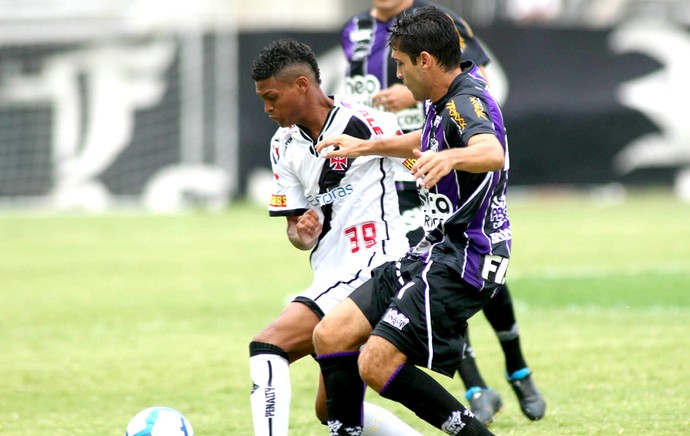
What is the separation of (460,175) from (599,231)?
11566 mm

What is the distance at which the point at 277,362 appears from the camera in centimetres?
541

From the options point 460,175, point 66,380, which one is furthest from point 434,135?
point 66,380

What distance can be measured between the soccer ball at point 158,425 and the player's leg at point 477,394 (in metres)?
1.85

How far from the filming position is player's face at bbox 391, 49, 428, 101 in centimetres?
510

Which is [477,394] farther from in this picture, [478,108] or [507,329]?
[478,108]

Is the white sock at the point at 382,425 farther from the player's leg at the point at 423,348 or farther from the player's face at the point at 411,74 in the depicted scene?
the player's face at the point at 411,74

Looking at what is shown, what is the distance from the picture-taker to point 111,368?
839 centimetres

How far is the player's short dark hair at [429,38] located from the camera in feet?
16.6

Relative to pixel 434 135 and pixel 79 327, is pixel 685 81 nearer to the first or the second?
pixel 79 327

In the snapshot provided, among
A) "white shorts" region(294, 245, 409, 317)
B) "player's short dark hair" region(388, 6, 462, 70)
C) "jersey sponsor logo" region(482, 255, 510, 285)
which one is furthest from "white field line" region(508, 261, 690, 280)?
"player's short dark hair" region(388, 6, 462, 70)

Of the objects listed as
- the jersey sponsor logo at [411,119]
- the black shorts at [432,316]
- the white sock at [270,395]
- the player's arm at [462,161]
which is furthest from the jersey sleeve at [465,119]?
the jersey sponsor logo at [411,119]

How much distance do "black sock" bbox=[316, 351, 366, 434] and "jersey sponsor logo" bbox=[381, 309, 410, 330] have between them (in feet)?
1.08

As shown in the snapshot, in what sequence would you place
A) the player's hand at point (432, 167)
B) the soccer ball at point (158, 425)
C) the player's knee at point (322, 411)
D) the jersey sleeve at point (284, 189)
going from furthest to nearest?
the jersey sleeve at point (284, 189), the player's knee at point (322, 411), the soccer ball at point (158, 425), the player's hand at point (432, 167)

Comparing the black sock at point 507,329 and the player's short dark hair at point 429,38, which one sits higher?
the player's short dark hair at point 429,38
